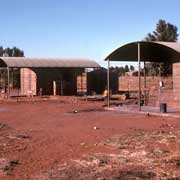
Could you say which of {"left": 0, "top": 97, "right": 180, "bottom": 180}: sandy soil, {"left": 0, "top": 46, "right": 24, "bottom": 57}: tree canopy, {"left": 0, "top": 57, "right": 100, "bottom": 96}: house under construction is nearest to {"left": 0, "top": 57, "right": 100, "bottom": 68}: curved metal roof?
{"left": 0, "top": 57, "right": 100, "bottom": 96}: house under construction

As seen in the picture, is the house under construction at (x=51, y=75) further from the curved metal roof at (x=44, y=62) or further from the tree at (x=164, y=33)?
the tree at (x=164, y=33)

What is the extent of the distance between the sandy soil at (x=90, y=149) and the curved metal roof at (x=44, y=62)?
22.6 meters

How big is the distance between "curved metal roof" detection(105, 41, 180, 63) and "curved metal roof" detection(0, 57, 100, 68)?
1643 cm

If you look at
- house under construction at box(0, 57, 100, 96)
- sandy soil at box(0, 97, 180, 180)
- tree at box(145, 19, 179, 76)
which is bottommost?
sandy soil at box(0, 97, 180, 180)

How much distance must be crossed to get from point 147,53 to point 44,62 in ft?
61.5

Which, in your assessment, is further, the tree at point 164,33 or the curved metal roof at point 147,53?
the tree at point 164,33

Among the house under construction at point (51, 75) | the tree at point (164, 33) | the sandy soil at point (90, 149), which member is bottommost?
the sandy soil at point (90, 149)

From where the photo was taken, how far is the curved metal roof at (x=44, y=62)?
1626 inches

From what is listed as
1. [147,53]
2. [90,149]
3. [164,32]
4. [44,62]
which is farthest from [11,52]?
[90,149]

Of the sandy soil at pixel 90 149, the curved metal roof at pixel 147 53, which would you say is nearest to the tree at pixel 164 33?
the curved metal roof at pixel 147 53

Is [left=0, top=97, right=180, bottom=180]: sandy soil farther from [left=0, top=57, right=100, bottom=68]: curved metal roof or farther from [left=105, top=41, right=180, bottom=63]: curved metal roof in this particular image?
[left=0, top=57, right=100, bottom=68]: curved metal roof

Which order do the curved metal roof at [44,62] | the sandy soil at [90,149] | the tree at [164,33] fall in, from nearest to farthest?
the sandy soil at [90,149] → the curved metal roof at [44,62] → the tree at [164,33]

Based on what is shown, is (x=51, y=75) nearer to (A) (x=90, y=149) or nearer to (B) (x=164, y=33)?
(B) (x=164, y=33)

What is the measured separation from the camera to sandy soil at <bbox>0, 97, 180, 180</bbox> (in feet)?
29.3
